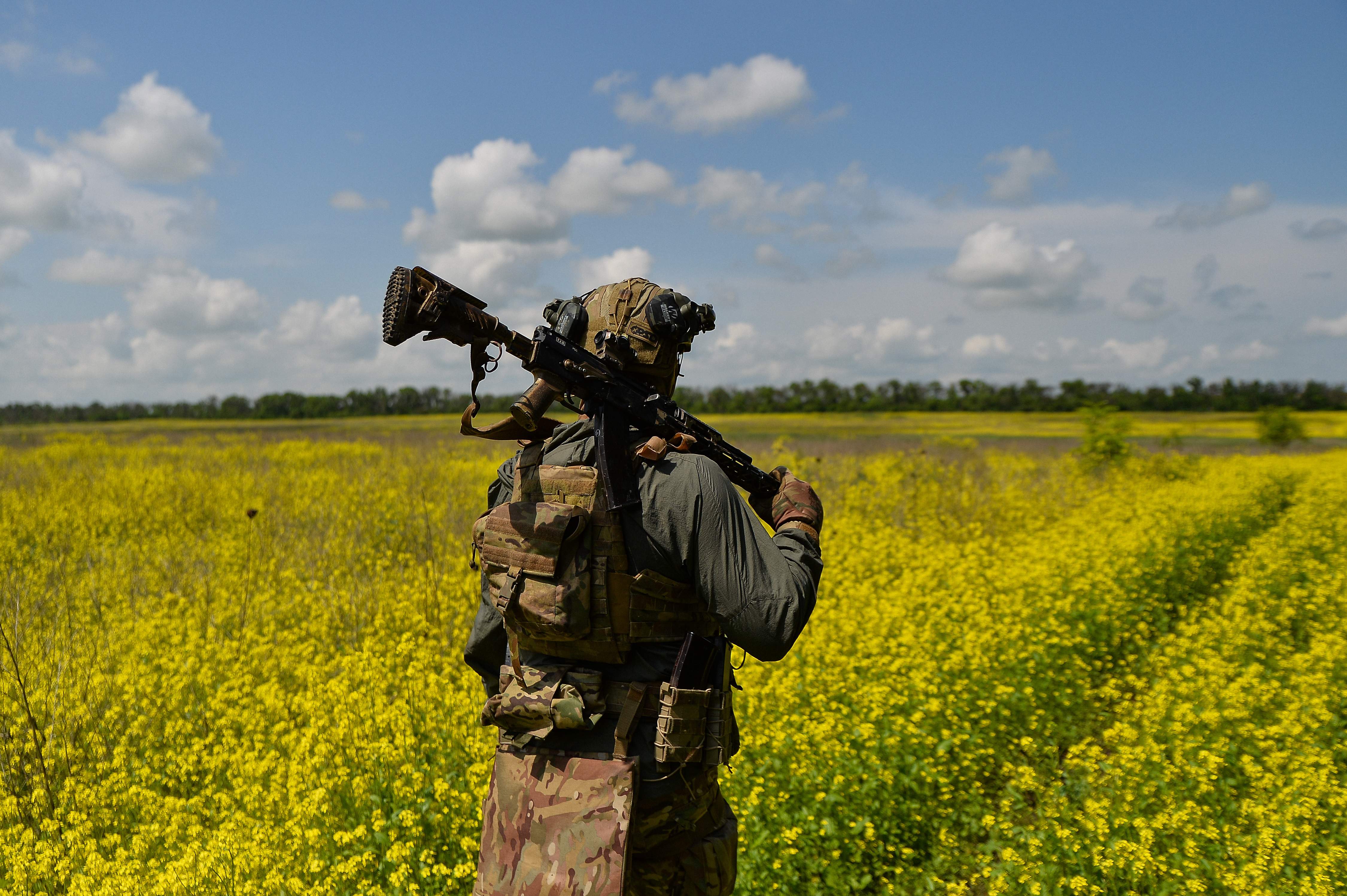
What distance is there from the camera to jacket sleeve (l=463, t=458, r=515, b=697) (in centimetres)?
205

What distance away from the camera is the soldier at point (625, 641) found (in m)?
1.65

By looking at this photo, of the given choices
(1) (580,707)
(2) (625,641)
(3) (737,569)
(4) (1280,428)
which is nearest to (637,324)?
(3) (737,569)

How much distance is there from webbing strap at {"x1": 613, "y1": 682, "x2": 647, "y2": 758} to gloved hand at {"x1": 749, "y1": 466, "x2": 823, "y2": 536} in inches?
21.3

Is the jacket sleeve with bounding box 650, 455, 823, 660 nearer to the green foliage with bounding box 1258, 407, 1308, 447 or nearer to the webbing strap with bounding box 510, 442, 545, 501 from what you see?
the webbing strap with bounding box 510, 442, 545, 501

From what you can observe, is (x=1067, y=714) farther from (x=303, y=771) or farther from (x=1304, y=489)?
(x=1304, y=489)

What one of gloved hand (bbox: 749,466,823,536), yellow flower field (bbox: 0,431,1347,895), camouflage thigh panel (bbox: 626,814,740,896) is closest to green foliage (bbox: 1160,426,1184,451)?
yellow flower field (bbox: 0,431,1347,895)

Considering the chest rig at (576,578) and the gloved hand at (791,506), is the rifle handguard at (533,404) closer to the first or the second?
the chest rig at (576,578)

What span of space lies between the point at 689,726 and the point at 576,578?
450 mm

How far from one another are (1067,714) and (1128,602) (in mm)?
2090

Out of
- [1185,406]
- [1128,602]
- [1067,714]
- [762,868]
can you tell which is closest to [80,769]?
[762,868]

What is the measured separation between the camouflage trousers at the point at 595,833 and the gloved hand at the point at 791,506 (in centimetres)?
68

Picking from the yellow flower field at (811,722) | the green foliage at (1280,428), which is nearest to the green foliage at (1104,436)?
the yellow flower field at (811,722)

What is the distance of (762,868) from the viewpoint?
306 centimetres

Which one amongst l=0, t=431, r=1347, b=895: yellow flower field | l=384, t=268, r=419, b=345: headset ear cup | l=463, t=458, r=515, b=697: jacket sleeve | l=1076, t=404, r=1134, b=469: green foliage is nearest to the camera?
l=384, t=268, r=419, b=345: headset ear cup
